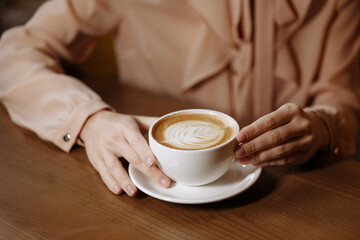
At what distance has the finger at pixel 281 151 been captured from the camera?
0.81 meters

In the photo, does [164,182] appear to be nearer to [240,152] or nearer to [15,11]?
[240,152]

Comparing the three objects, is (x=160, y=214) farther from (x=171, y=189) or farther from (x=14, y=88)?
(x=14, y=88)

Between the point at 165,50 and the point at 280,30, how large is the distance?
0.49 metres

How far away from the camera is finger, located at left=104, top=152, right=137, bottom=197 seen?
2.64ft

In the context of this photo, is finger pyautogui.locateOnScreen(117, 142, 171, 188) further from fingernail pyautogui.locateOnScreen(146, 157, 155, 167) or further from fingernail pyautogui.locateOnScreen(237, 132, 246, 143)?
fingernail pyautogui.locateOnScreen(237, 132, 246, 143)

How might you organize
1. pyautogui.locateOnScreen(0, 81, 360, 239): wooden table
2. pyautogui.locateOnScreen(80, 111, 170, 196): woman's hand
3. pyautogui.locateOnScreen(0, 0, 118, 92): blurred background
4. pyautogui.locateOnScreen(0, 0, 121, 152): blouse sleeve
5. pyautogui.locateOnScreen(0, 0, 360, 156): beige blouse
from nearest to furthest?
pyautogui.locateOnScreen(0, 81, 360, 239): wooden table < pyautogui.locateOnScreen(80, 111, 170, 196): woman's hand < pyautogui.locateOnScreen(0, 0, 121, 152): blouse sleeve < pyautogui.locateOnScreen(0, 0, 360, 156): beige blouse < pyautogui.locateOnScreen(0, 0, 118, 92): blurred background

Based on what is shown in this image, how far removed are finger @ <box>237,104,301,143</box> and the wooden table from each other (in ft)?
0.39

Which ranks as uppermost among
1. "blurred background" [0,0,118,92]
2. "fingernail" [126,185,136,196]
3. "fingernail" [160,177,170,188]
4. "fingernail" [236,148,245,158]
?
"fingernail" [236,148,245,158]

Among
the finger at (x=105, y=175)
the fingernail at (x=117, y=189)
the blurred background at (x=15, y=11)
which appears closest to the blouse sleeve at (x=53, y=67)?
the finger at (x=105, y=175)

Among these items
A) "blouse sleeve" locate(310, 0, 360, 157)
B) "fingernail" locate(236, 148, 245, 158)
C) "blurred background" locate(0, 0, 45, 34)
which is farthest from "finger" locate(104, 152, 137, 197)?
"blurred background" locate(0, 0, 45, 34)

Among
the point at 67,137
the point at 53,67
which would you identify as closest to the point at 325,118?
the point at 67,137

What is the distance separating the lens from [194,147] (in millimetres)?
737

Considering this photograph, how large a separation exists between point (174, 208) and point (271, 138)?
0.83 feet

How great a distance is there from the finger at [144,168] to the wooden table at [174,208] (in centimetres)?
4
